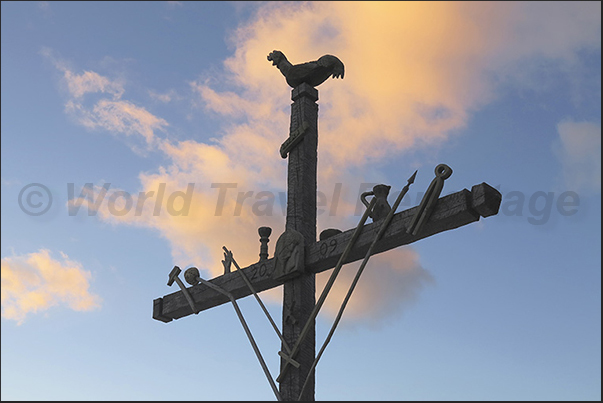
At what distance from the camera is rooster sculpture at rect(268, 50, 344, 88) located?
5852 mm

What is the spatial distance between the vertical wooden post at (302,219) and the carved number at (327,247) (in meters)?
0.20

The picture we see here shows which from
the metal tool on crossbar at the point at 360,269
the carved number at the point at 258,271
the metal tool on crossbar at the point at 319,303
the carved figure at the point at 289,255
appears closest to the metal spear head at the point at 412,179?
the metal tool on crossbar at the point at 360,269

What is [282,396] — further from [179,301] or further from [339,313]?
[179,301]

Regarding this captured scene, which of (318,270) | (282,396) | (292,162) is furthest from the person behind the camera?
(292,162)

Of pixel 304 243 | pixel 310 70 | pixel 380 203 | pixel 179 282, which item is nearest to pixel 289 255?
pixel 304 243

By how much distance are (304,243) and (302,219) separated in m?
0.27

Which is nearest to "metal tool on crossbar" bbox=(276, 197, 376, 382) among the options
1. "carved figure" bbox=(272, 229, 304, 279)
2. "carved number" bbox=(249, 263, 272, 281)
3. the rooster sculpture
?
"carved figure" bbox=(272, 229, 304, 279)

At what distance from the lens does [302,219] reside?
17.9ft

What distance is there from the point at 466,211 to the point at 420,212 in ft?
Answer: 1.14

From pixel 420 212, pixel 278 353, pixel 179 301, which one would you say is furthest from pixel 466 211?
pixel 179 301

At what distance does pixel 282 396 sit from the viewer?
490 cm

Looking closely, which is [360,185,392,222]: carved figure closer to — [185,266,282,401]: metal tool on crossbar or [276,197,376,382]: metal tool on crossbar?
[276,197,376,382]: metal tool on crossbar

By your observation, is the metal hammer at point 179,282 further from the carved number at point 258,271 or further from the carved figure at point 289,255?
the carved figure at point 289,255

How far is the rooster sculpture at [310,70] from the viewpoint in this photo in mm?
5852
